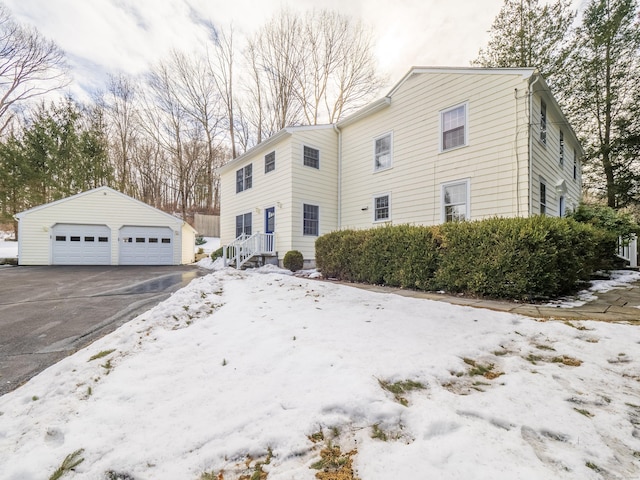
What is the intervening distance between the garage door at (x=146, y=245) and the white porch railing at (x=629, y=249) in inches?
732

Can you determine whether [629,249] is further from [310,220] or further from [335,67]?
[335,67]

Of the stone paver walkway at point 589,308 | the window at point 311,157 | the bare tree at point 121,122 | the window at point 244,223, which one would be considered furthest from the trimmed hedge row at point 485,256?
the bare tree at point 121,122

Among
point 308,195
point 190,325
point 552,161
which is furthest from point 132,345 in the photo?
point 552,161

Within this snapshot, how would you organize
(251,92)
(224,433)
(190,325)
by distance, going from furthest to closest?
1. (251,92)
2. (190,325)
3. (224,433)

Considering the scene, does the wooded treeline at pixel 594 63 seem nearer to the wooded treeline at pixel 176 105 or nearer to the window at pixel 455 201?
the wooded treeline at pixel 176 105

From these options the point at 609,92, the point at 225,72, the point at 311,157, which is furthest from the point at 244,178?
the point at 609,92

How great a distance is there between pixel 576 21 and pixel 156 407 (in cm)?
1984

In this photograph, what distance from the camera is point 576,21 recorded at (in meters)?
12.1

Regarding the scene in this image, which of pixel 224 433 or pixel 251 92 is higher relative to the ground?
pixel 251 92

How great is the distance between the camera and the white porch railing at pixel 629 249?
27.9 ft

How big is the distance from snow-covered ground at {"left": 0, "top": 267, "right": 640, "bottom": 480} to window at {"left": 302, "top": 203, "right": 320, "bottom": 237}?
7.39 metres

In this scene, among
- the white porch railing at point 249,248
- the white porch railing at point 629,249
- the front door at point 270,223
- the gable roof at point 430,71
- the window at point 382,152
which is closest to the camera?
the gable roof at point 430,71

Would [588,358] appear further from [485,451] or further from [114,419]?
[114,419]

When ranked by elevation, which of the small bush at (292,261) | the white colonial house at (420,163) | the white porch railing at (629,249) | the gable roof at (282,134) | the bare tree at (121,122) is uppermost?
the bare tree at (121,122)
